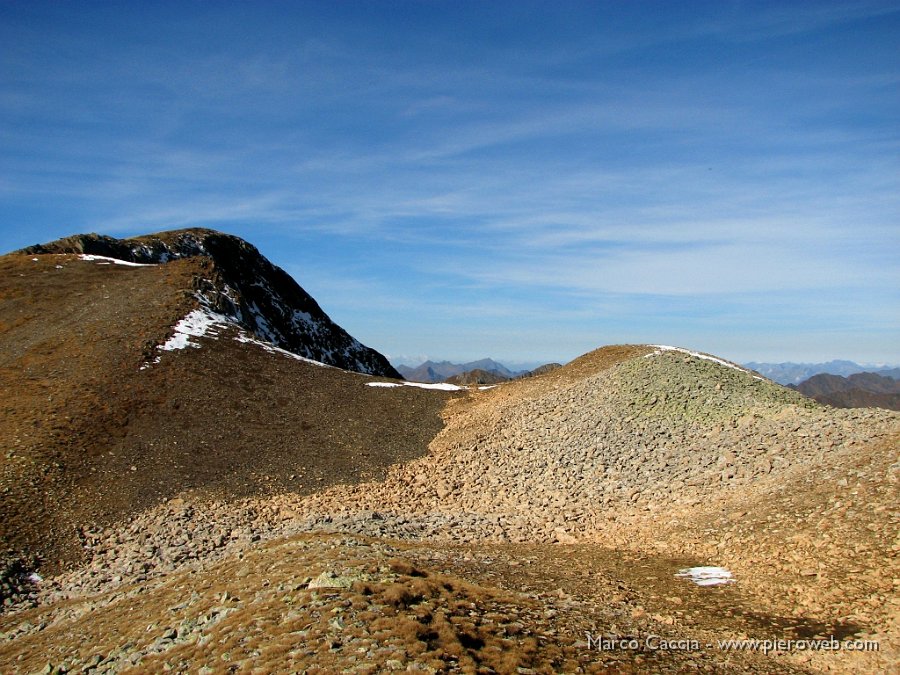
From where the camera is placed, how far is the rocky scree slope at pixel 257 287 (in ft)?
226

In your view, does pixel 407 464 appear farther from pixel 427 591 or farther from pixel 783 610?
pixel 783 610

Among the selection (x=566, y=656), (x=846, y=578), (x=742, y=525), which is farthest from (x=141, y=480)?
(x=846, y=578)

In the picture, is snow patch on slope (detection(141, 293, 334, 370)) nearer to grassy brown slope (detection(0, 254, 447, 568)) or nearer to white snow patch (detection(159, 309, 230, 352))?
white snow patch (detection(159, 309, 230, 352))

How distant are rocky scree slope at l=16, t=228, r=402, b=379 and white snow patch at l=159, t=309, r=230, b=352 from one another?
9.83 metres

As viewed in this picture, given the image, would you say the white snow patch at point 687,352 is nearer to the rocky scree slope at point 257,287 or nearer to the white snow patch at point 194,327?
the white snow patch at point 194,327

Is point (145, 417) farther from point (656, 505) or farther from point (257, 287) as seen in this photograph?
point (257, 287)

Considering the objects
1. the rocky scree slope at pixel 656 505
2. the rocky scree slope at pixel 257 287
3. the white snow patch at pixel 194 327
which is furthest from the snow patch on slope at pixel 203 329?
the rocky scree slope at pixel 656 505

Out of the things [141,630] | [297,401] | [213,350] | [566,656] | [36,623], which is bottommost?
[36,623]

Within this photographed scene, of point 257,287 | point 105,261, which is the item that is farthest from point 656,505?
point 257,287

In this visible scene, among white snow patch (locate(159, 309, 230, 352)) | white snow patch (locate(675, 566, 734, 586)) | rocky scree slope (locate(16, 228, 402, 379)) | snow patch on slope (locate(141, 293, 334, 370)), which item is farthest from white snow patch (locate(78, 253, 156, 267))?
white snow patch (locate(675, 566, 734, 586))

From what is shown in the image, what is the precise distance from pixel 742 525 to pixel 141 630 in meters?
19.8

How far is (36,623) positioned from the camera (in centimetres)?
1762

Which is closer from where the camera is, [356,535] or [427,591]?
[427,591]

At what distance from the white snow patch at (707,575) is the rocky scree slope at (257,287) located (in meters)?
52.3
